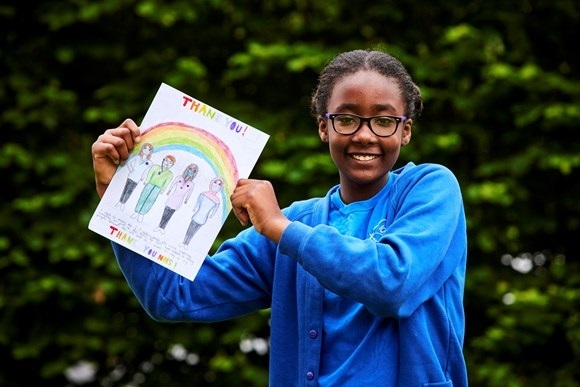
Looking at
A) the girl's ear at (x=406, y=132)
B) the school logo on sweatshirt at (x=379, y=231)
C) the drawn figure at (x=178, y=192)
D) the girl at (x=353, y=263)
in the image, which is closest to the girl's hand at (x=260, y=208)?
the girl at (x=353, y=263)

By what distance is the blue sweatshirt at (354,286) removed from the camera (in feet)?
7.86

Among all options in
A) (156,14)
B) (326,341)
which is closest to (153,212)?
(326,341)

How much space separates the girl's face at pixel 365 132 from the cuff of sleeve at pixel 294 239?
28cm

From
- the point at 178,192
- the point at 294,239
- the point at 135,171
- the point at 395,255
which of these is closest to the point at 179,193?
the point at 178,192

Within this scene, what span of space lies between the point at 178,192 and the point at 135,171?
0.13 m

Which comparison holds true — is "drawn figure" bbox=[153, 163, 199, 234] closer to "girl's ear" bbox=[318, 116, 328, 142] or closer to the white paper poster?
the white paper poster

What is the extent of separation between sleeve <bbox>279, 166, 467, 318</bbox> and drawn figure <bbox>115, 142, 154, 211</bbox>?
48 cm

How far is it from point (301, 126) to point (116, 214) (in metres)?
3.39

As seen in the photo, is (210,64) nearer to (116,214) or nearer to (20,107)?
(20,107)

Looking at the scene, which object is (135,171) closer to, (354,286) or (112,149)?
(112,149)

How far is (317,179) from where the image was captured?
5.85 meters

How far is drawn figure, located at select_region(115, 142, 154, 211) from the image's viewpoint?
2709 millimetres

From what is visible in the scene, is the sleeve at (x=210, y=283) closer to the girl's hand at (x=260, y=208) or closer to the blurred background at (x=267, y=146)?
the girl's hand at (x=260, y=208)

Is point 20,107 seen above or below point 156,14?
below
